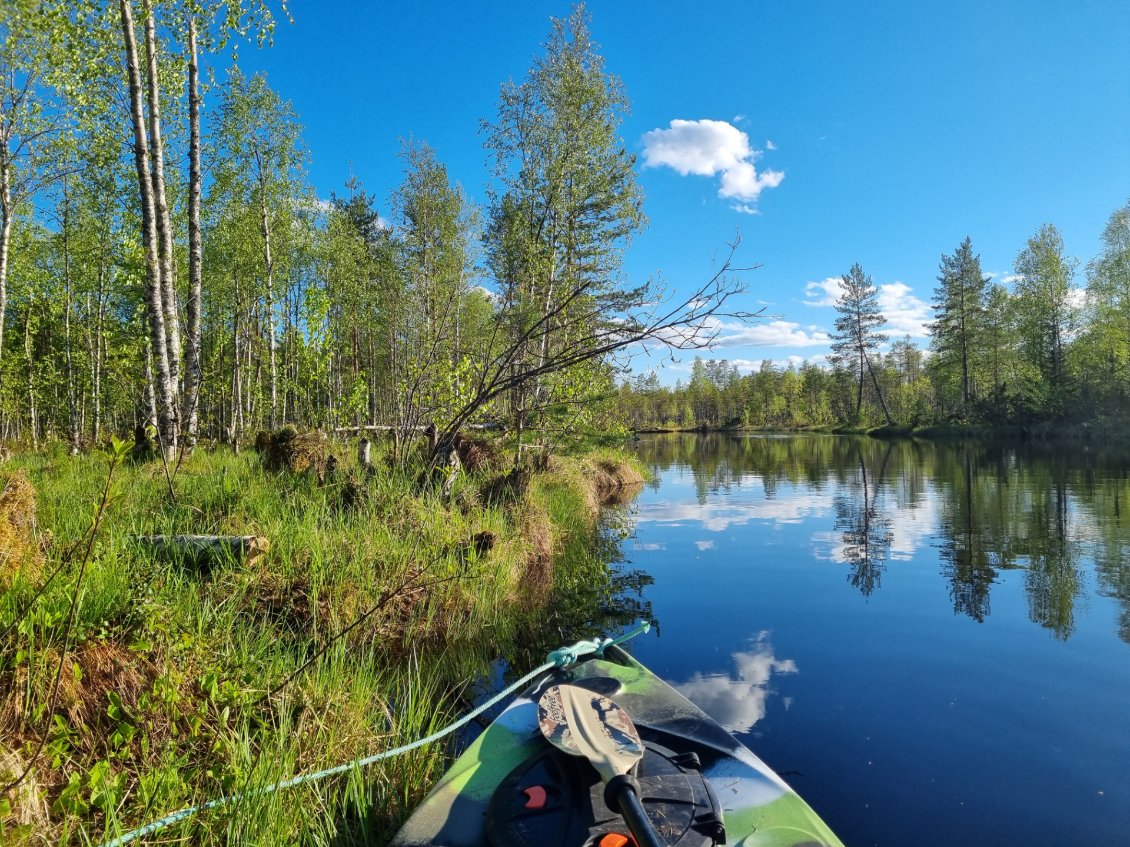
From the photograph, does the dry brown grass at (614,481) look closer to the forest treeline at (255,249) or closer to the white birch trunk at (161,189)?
the forest treeline at (255,249)

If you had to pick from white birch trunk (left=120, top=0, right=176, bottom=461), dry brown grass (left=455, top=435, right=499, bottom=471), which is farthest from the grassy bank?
dry brown grass (left=455, top=435, right=499, bottom=471)

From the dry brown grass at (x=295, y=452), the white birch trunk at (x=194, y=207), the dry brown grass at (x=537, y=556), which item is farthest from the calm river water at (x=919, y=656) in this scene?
the white birch trunk at (x=194, y=207)

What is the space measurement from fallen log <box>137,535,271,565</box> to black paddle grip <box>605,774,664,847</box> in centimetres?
339

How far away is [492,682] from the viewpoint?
465cm

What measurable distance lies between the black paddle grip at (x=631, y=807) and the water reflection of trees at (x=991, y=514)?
620 centimetres

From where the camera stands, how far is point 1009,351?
4169cm

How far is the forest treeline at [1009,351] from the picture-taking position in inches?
1240

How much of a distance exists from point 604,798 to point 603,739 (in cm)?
37

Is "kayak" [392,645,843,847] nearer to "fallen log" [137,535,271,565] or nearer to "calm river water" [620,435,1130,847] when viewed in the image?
"calm river water" [620,435,1130,847]

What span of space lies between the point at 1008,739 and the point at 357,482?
6.52 m

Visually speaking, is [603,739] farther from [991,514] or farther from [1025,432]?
[1025,432]

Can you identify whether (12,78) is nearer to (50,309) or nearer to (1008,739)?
(50,309)

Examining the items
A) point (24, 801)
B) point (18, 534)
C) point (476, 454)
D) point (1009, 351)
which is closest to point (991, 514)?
point (476, 454)

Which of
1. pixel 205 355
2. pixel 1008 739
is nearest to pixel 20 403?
pixel 205 355
